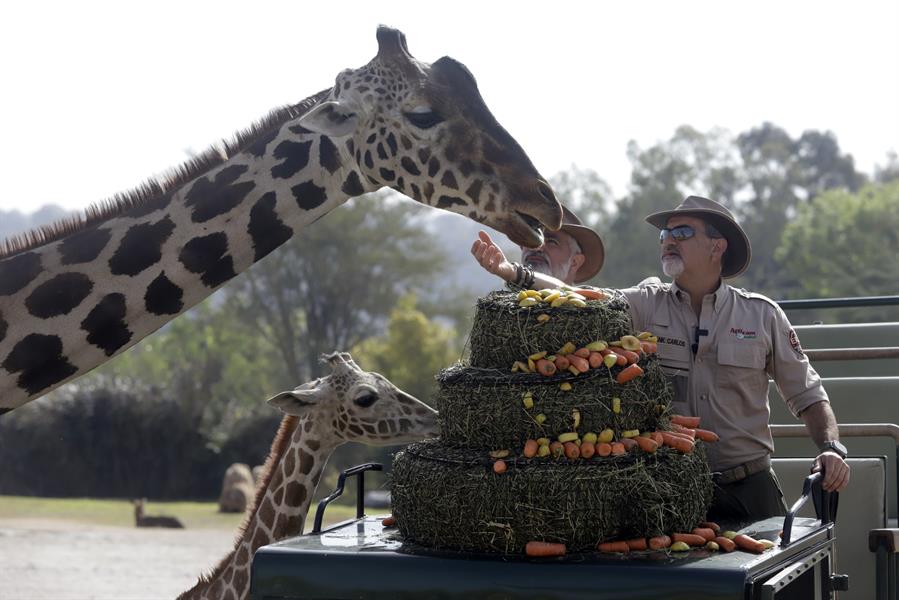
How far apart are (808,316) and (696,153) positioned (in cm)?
2588

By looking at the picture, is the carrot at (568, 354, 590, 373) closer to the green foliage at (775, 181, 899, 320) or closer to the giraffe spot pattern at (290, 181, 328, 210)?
the giraffe spot pattern at (290, 181, 328, 210)

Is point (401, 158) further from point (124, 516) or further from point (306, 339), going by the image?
point (306, 339)

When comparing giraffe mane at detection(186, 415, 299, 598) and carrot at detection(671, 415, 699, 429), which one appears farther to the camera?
giraffe mane at detection(186, 415, 299, 598)

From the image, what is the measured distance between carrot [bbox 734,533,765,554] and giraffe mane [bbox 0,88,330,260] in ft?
10.0

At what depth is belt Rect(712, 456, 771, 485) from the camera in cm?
536

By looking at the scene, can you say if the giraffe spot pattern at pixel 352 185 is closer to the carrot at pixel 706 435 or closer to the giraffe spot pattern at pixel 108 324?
the giraffe spot pattern at pixel 108 324

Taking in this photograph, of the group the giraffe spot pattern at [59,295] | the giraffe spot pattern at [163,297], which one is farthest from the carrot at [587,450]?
the giraffe spot pattern at [59,295]

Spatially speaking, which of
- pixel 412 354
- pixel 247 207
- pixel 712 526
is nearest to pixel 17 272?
pixel 247 207

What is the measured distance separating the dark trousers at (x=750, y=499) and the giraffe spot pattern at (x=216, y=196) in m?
2.47

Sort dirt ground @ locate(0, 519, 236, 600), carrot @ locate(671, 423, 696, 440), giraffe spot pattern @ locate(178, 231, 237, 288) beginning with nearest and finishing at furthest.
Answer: carrot @ locate(671, 423, 696, 440) < giraffe spot pattern @ locate(178, 231, 237, 288) < dirt ground @ locate(0, 519, 236, 600)

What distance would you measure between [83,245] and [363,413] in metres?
1.99

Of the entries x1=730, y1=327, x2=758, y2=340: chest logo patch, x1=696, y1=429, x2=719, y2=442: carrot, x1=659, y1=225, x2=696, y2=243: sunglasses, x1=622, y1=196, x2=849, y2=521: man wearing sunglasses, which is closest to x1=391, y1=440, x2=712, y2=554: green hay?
x1=696, y1=429, x2=719, y2=442: carrot

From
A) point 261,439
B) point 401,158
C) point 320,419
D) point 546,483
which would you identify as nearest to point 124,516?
point 261,439

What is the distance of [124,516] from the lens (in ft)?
78.7
